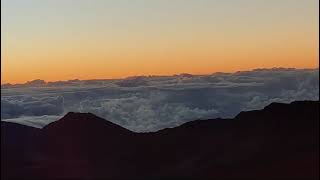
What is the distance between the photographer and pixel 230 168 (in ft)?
239

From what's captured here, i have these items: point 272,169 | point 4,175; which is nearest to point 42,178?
point 4,175

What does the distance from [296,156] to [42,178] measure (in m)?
29.5

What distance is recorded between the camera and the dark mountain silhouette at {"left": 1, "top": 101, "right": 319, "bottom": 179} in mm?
72625

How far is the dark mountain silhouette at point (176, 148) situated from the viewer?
238 feet

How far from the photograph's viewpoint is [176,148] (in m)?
95.7

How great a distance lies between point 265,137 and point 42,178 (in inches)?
1184

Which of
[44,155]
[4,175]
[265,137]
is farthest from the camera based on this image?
[44,155]

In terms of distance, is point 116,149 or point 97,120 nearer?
point 116,149

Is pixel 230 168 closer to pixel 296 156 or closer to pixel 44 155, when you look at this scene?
pixel 296 156

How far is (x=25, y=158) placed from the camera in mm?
90312

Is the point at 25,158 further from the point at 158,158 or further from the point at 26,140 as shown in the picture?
the point at 158,158

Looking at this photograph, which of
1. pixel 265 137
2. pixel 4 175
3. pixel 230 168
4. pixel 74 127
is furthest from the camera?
pixel 74 127

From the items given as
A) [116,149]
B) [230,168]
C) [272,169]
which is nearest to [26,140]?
[116,149]

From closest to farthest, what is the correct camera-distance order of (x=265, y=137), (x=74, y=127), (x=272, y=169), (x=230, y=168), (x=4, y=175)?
(x=272, y=169)
(x=230, y=168)
(x=4, y=175)
(x=265, y=137)
(x=74, y=127)
